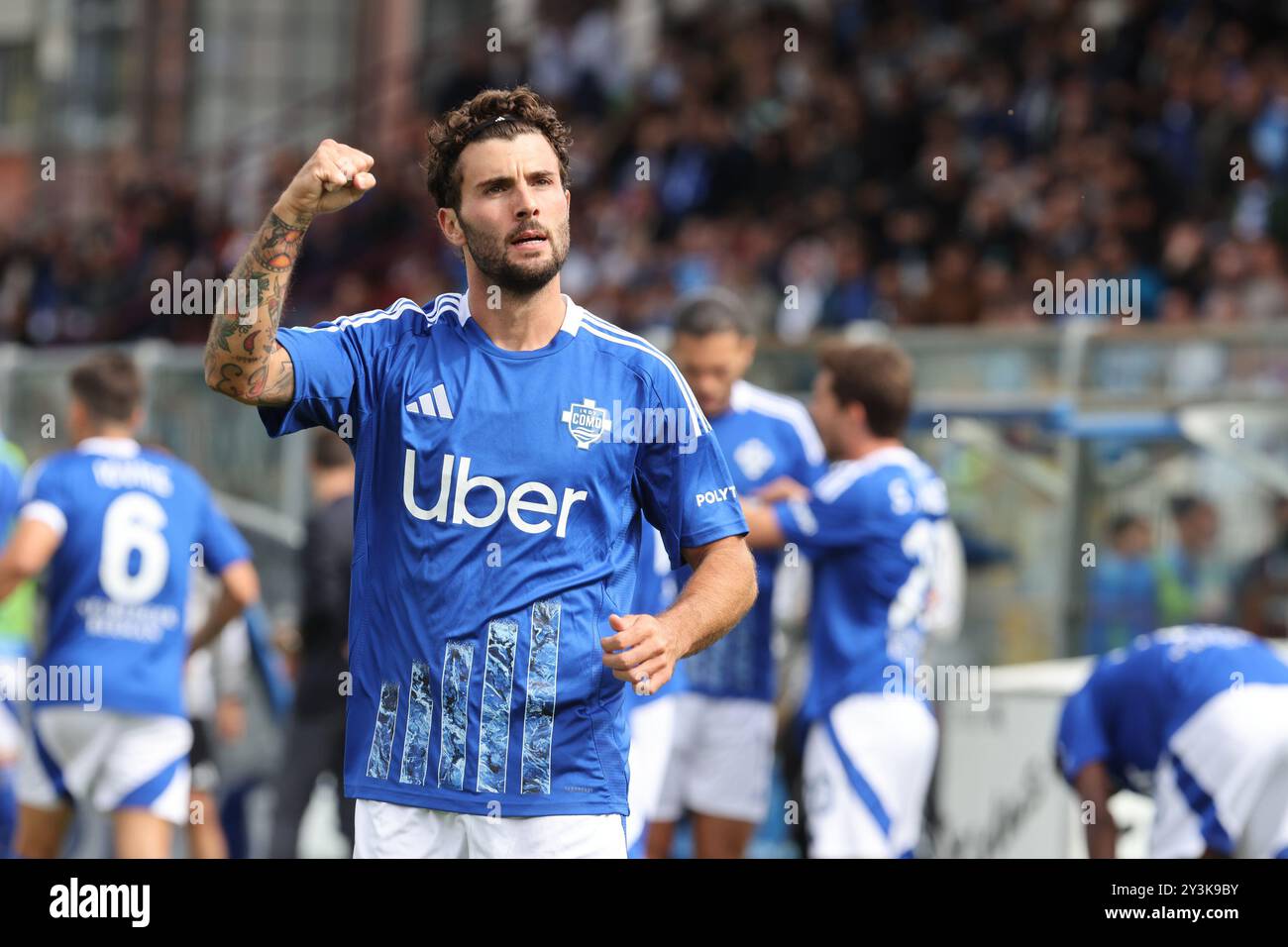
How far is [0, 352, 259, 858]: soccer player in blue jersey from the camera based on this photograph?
739cm

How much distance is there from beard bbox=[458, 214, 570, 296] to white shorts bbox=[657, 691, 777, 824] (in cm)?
353

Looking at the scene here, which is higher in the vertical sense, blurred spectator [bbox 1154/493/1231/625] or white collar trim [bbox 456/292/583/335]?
white collar trim [bbox 456/292/583/335]

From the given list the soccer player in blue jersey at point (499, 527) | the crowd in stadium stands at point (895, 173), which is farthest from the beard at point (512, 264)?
the crowd in stadium stands at point (895, 173)

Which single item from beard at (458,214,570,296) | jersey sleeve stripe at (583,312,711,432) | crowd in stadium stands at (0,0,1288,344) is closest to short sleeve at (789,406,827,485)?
jersey sleeve stripe at (583,312,711,432)

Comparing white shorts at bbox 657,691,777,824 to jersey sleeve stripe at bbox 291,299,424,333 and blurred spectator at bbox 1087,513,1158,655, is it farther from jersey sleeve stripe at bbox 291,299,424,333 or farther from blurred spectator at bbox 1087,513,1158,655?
jersey sleeve stripe at bbox 291,299,424,333

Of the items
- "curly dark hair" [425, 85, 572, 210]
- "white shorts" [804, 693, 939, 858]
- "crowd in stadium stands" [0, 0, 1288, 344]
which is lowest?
"white shorts" [804, 693, 939, 858]

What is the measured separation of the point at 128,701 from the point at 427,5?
2056 cm

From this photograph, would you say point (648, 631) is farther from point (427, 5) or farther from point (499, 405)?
point (427, 5)

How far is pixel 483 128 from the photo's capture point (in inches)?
168

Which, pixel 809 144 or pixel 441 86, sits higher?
pixel 441 86

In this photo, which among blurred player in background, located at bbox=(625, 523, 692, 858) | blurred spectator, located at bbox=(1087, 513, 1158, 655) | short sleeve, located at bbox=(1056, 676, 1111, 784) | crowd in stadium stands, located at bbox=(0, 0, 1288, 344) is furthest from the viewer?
crowd in stadium stands, located at bbox=(0, 0, 1288, 344)
